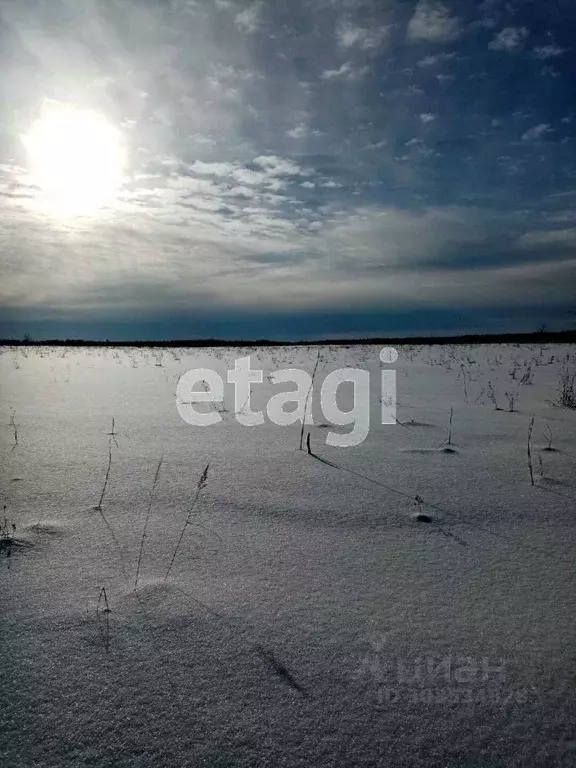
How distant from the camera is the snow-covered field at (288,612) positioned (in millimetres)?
822

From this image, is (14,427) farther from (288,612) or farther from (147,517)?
(288,612)

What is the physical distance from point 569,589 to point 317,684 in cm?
79

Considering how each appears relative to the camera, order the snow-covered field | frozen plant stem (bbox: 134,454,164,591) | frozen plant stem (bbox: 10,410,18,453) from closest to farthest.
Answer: the snow-covered field → frozen plant stem (bbox: 134,454,164,591) → frozen plant stem (bbox: 10,410,18,453)

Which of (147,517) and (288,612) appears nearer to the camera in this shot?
(288,612)

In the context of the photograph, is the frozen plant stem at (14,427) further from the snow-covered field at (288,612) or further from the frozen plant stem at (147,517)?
the frozen plant stem at (147,517)

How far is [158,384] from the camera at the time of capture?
6098mm

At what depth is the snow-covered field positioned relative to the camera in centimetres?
82

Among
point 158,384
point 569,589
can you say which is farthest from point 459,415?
point 158,384

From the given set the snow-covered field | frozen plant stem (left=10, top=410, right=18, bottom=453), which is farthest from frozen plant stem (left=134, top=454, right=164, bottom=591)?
frozen plant stem (left=10, top=410, right=18, bottom=453)

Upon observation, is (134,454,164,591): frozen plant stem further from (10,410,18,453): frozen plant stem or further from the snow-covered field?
(10,410,18,453): frozen plant stem

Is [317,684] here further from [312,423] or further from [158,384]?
[158,384]

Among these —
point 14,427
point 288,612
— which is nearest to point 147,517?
point 288,612

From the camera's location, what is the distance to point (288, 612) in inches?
45.2

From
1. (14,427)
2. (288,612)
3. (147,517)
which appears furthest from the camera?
(14,427)
